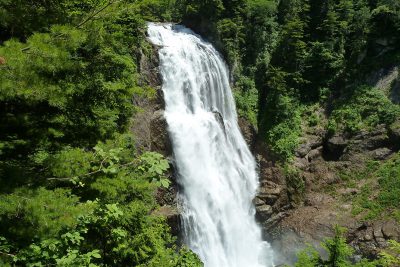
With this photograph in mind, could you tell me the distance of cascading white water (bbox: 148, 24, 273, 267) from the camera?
19.2 metres

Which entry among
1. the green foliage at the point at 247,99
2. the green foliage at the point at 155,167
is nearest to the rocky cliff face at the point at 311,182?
the green foliage at the point at 247,99

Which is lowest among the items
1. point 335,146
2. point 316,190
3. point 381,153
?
point 316,190

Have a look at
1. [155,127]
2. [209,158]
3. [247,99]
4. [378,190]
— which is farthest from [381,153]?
[155,127]

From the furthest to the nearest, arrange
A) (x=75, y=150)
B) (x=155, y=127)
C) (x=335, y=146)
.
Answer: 1. (x=335, y=146)
2. (x=155, y=127)
3. (x=75, y=150)

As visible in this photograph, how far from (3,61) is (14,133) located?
1421 mm

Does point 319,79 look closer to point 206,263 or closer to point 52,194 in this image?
point 206,263

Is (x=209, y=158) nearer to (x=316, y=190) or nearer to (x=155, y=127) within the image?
(x=155, y=127)

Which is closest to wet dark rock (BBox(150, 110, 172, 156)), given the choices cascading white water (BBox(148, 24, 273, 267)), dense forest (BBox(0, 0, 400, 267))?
cascading white water (BBox(148, 24, 273, 267))

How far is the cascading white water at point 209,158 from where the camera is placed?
1916cm

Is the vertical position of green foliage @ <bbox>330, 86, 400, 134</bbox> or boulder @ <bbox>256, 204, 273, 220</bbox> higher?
green foliage @ <bbox>330, 86, 400, 134</bbox>

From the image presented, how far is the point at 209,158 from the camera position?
822 inches

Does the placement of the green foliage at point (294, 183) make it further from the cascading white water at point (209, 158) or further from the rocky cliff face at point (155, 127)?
the rocky cliff face at point (155, 127)

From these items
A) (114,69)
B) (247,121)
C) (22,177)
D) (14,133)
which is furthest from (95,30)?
(247,121)

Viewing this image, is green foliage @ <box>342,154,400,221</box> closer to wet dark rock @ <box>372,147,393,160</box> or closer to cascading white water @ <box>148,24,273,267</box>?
wet dark rock @ <box>372,147,393,160</box>
